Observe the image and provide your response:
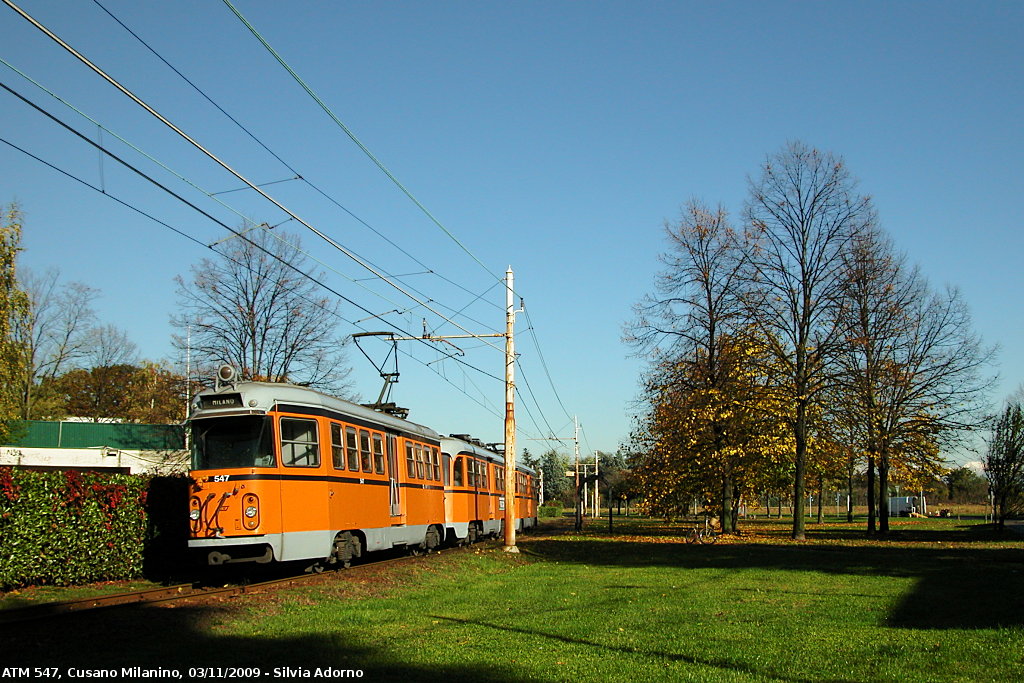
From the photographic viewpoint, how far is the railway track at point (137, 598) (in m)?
11.6

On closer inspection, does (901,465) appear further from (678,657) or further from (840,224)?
(678,657)

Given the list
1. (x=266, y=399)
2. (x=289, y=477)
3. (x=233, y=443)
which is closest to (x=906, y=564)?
(x=289, y=477)

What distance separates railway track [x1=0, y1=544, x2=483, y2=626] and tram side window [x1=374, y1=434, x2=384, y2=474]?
11.5ft

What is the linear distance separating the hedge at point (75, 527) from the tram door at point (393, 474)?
519 centimetres

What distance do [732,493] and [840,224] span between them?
12.7m

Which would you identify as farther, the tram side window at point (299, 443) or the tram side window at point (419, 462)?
the tram side window at point (419, 462)

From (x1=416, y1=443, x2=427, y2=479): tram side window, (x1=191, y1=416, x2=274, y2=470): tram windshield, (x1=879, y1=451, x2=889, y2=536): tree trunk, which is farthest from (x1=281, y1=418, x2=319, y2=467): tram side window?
(x1=879, y1=451, x2=889, y2=536): tree trunk

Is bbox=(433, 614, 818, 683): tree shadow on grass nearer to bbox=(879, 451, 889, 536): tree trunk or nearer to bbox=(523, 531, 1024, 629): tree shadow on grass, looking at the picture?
bbox=(523, 531, 1024, 629): tree shadow on grass

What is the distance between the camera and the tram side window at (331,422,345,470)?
18.0 m

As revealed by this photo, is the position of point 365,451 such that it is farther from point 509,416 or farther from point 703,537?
point 703,537

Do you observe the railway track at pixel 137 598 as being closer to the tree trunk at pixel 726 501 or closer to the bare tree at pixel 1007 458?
the tree trunk at pixel 726 501

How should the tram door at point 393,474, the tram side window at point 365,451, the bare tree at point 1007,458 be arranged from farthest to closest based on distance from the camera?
1. the bare tree at point 1007,458
2. the tram door at point 393,474
3. the tram side window at point 365,451

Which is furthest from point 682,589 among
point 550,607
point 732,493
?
point 732,493

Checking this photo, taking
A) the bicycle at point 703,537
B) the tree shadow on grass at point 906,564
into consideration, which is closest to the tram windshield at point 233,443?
the tree shadow on grass at point 906,564
